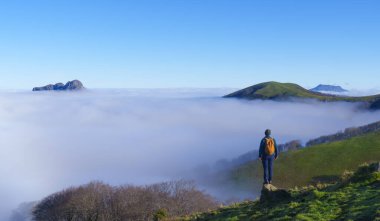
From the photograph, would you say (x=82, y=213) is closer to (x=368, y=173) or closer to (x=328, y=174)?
(x=368, y=173)

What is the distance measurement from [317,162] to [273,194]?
156 m

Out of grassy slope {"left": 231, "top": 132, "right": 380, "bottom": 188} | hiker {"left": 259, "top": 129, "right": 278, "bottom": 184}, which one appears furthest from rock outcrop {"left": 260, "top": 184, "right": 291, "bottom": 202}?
grassy slope {"left": 231, "top": 132, "right": 380, "bottom": 188}

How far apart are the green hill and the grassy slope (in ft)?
434

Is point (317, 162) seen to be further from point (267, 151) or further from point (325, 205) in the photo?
point (325, 205)

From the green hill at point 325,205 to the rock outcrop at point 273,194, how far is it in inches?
6.3

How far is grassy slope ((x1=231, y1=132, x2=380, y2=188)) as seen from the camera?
15762 centimetres

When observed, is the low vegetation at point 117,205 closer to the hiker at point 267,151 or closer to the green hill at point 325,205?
the hiker at point 267,151

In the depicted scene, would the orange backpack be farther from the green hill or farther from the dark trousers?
the green hill

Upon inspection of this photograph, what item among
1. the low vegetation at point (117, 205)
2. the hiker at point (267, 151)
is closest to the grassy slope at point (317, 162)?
the low vegetation at point (117, 205)

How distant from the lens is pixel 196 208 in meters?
89.1

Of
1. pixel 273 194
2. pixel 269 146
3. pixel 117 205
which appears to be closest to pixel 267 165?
pixel 269 146

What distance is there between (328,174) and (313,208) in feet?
476

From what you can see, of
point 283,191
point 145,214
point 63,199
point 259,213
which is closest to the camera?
point 259,213

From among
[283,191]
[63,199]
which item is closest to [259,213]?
[283,191]
